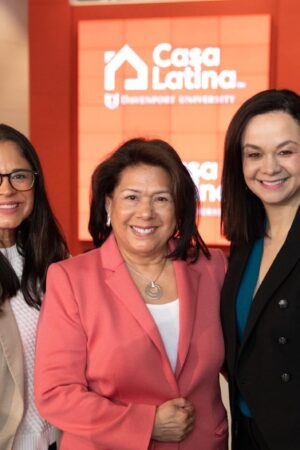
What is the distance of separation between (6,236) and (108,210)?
41 cm

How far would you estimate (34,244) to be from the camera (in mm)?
2213

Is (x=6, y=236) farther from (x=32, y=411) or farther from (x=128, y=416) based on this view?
(x=128, y=416)

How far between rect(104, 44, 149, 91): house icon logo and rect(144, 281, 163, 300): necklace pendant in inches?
143

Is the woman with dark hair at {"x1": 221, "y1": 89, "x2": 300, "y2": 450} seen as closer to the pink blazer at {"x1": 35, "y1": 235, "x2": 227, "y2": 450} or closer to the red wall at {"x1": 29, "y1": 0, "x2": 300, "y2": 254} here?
the pink blazer at {"x1": 35, "y1": 235, "x2": 227, "y2": 450}

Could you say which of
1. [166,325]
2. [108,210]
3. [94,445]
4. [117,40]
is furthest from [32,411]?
[117,40]

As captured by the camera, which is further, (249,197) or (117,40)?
(117,40)

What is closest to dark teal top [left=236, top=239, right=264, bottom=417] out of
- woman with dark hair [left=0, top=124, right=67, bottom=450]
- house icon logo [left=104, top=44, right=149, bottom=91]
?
woman with dark hair [left=0, top=124, right=67, bottom=450]

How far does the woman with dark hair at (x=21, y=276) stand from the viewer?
1.94 meters

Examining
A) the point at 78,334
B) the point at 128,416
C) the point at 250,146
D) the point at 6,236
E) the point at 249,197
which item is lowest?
the point at 128,416

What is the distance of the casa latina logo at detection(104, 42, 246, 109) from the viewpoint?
17.1 feet

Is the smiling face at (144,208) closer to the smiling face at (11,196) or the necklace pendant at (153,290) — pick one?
the necklace pendant at (153,290)

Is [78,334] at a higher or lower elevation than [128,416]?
higher

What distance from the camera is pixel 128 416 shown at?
69.4 inches

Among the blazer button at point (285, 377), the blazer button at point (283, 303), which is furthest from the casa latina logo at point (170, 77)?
the blazer button at point (285, 377)
